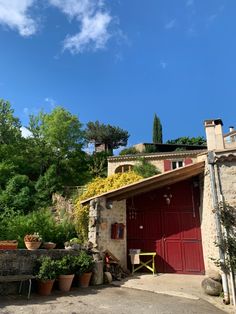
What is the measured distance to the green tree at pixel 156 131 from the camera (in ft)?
127

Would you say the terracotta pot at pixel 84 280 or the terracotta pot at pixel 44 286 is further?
the terracotta pot at pixel 84 280

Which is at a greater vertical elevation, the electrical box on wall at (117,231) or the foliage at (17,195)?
the foliage at (17,195)

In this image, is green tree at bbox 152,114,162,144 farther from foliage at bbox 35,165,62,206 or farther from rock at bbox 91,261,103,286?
rock at bbox 91,261,103,286

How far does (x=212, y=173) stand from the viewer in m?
8.12

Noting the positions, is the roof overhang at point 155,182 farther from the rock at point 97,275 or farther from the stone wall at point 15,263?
the stone wall at point 15,263

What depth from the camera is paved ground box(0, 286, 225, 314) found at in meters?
5.30

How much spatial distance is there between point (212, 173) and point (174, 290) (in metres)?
3.69

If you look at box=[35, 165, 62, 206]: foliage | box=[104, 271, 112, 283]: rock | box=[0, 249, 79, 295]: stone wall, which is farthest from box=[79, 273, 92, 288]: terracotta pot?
box=[35, 165, 62, 206]: foliage

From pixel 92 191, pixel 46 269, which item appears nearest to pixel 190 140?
pixel 92 191

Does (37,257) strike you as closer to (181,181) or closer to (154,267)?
(154,267)

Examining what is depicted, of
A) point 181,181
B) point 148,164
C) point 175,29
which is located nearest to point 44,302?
point 181,181

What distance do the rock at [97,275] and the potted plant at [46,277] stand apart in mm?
1467

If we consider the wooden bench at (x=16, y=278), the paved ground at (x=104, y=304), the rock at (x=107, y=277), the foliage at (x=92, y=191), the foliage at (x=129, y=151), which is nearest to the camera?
the paved ground at (x=104, y=304)

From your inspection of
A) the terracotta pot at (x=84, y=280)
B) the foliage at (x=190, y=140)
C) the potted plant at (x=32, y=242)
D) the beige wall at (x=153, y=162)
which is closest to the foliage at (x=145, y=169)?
the beige wall at (x=153, y=162)
